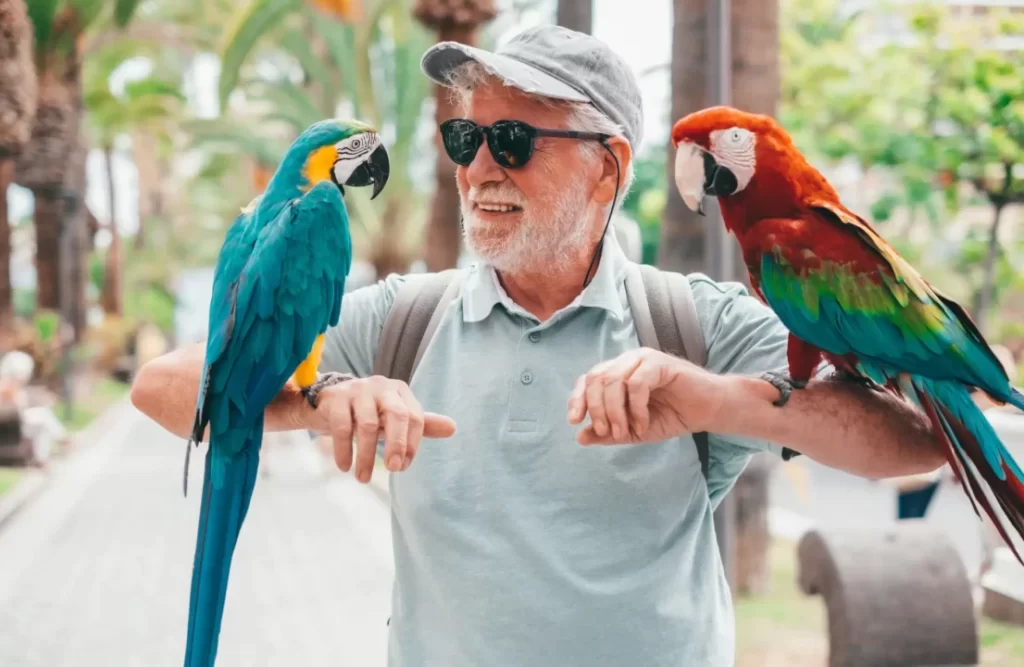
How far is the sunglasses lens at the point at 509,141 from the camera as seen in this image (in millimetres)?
917

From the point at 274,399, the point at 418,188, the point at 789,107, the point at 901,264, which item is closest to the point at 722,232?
the point at 901,264

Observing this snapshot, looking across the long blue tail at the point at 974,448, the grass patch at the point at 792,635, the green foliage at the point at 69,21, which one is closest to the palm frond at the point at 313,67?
the green foliage at the point at 69,21

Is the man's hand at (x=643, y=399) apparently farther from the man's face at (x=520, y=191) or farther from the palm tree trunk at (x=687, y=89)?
the palm tree trunk at (x=687, y=89)

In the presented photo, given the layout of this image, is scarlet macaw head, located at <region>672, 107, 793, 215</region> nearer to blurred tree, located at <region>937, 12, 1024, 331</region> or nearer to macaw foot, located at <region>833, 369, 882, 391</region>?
macaw foot, located at <region>833, 369, 882, 391</region>

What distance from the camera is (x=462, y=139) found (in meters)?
0.94

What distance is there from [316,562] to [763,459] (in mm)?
1709

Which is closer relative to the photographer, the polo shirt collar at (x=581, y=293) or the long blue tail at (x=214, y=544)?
the long blue tail at (x=214, y=544)

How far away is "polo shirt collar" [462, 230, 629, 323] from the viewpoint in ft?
3.53

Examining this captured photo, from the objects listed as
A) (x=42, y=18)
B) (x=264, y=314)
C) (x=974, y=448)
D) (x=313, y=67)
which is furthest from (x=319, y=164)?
(x=313, y=67)

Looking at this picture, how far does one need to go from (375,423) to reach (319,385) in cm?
13

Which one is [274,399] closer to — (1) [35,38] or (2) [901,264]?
(2) [901,264]

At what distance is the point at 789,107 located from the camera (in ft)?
16.5

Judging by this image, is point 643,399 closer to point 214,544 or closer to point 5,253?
point 214,544

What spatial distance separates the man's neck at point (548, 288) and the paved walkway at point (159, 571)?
3.97 ft
